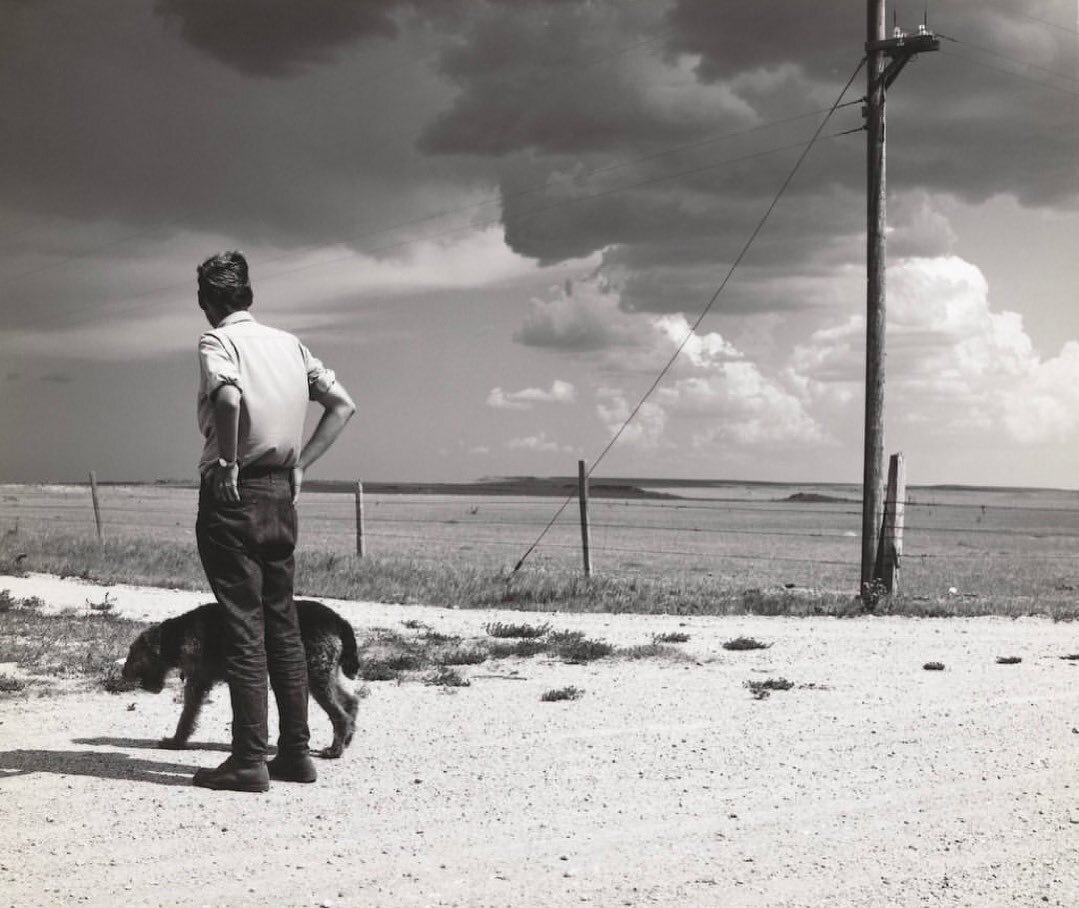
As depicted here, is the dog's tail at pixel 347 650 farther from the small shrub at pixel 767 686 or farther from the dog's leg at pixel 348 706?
the small shrub at pixel 767 686

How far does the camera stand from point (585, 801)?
516cm

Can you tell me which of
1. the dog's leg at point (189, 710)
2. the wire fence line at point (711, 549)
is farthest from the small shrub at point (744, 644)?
the wire fence line at point (711, 549)

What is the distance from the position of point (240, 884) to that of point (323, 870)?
0.31 meters

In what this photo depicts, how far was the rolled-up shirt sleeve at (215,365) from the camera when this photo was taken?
5.00 m

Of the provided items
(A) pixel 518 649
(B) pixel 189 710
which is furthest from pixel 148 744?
(A) pixel 518 649

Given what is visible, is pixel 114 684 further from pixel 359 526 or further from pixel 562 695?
pixel 359 526

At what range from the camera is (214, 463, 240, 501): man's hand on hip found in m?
5.04

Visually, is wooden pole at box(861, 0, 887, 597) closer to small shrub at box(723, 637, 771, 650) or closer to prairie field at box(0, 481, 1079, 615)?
prairie field at box(0, 481, 1079, 615)

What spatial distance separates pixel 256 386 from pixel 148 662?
6.67ft

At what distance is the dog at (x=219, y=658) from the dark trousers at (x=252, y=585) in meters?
0.43

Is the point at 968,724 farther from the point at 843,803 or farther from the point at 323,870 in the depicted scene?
the point at 323,870

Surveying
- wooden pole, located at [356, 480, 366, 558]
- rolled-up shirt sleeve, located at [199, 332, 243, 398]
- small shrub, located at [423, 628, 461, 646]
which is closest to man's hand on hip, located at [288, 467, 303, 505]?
rolled-up shirt sleeve, located at [199, 332, 243, 398]

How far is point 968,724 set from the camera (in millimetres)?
6887

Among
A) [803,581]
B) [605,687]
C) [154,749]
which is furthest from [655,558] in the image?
[154,749]
